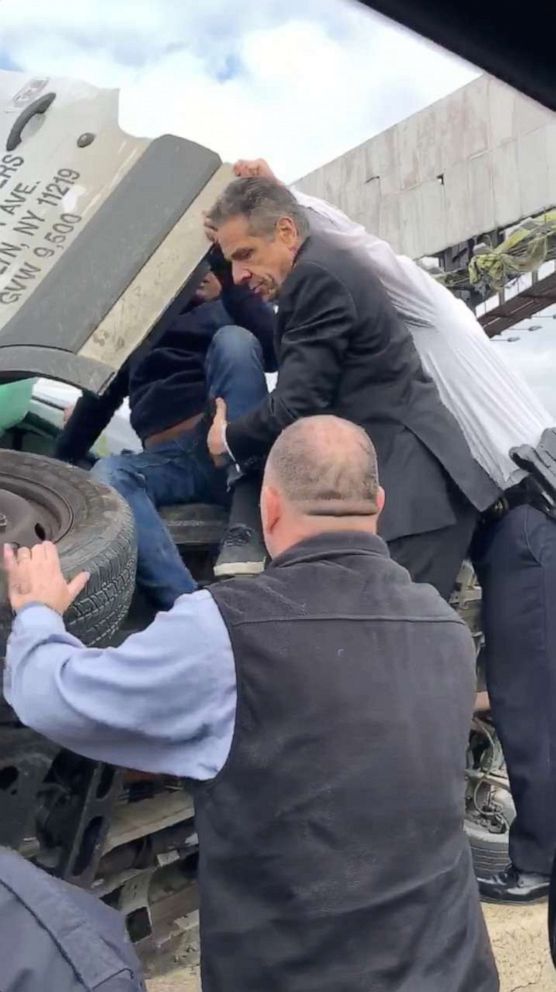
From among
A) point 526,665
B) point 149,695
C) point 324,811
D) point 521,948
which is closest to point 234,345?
point 526,665

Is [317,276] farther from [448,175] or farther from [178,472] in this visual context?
[448,175]

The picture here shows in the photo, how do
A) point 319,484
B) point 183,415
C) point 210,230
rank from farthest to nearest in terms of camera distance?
point 183,415 < point 210,230 < point 319,484

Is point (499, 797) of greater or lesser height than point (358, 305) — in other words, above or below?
below

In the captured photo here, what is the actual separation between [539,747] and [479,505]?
73 cm

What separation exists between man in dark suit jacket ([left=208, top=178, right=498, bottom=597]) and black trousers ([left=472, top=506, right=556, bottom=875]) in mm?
200

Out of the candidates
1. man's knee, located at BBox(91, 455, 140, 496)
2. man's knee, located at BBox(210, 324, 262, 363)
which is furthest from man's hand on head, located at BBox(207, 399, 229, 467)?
man's knee, located at BBox(91, 455, 140, 496)

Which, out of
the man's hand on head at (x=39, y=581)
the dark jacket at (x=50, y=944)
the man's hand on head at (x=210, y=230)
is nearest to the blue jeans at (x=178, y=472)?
the man's hand on head at (x=210, y=230)

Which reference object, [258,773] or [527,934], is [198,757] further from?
[527,934]

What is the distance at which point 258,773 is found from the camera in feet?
5.71

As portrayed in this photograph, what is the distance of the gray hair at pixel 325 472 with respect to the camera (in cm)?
194

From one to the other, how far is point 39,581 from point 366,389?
4.05 ft

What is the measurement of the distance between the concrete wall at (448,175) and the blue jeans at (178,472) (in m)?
12.4

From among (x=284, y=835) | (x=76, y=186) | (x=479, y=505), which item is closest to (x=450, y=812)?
(x=284, y=835)

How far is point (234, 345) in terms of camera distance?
10.9 feet
